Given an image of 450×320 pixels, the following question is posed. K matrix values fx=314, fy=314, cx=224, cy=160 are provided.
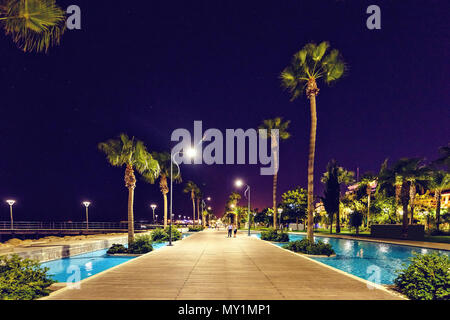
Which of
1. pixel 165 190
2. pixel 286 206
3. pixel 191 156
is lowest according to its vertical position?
pixel 286 206

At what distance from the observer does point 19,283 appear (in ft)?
28.8

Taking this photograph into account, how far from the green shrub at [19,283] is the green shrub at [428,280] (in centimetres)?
1046

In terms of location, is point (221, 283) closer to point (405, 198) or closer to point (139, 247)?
point (139, 247)

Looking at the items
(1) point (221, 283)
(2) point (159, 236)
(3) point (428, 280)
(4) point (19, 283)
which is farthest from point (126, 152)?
(3) point (428, 280)

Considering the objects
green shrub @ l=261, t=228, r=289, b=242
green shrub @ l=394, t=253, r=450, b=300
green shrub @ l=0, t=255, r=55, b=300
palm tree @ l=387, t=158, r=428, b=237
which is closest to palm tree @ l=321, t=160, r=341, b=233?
palm tree @ l=387, t=158, r=428, b=237

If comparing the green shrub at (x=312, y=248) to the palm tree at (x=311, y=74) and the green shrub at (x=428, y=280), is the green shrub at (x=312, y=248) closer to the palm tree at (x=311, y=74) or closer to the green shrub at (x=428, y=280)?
the palm tree at (x=311, y=74)

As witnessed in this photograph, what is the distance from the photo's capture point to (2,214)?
5556 inches

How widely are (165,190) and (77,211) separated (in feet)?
455

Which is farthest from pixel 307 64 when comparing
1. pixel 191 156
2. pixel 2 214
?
pixel 2 214

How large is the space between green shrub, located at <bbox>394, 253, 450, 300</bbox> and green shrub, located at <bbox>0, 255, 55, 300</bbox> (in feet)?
34.3

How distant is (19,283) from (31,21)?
713 centimetres

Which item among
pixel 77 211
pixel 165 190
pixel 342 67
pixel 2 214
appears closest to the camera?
pixel 342 67
